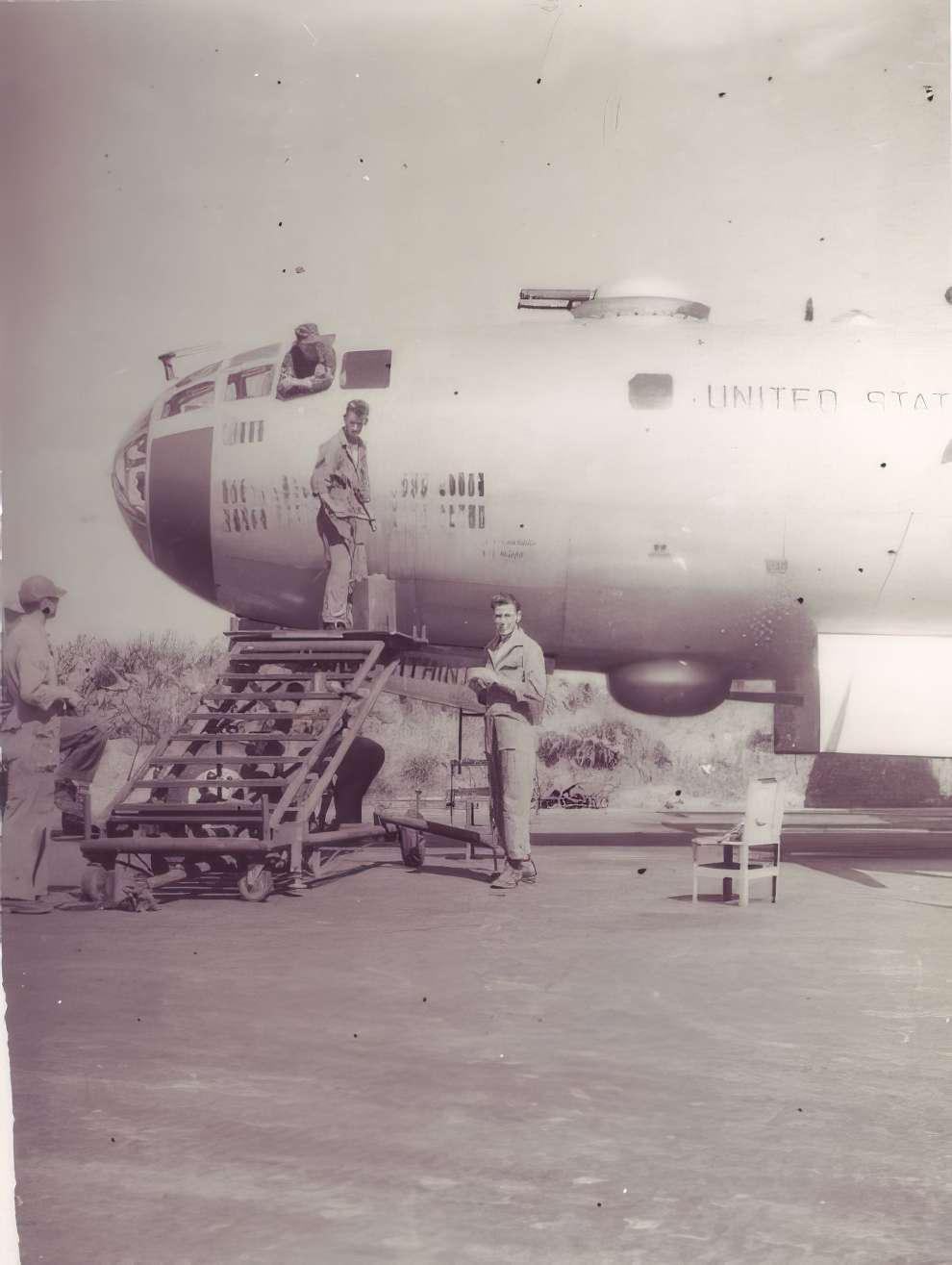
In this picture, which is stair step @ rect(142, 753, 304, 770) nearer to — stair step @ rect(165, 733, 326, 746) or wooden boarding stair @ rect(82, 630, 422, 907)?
wooden boarding stair @ rect(82, 630, 422, 907)

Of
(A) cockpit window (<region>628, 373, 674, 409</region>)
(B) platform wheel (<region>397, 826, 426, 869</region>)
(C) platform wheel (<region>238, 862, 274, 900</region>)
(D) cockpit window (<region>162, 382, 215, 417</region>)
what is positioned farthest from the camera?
(D) cockpit window (<region>162, 382, 215, 417</region>)

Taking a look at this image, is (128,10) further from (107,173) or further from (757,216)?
(757,216)

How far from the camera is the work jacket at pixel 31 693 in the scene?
7.67m

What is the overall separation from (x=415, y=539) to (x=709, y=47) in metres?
4.91

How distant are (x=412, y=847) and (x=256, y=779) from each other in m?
1.74

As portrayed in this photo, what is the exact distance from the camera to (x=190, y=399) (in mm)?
11648

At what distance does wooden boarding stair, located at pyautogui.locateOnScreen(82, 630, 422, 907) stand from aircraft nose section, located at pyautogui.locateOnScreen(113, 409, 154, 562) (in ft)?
6.39

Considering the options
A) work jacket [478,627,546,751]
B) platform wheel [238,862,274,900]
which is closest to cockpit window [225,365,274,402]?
work jacket [478,627,546,751]

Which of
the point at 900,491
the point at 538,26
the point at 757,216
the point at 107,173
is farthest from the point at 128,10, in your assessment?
the point at 900,491

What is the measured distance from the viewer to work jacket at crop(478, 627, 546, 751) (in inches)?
357

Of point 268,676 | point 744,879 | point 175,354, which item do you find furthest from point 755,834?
point 175,354

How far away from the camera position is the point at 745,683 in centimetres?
1259

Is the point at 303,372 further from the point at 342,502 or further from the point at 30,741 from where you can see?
the point at 30,741

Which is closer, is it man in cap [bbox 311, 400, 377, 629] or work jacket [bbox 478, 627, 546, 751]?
work jacket [bbox 478, 627, 546, 751]
